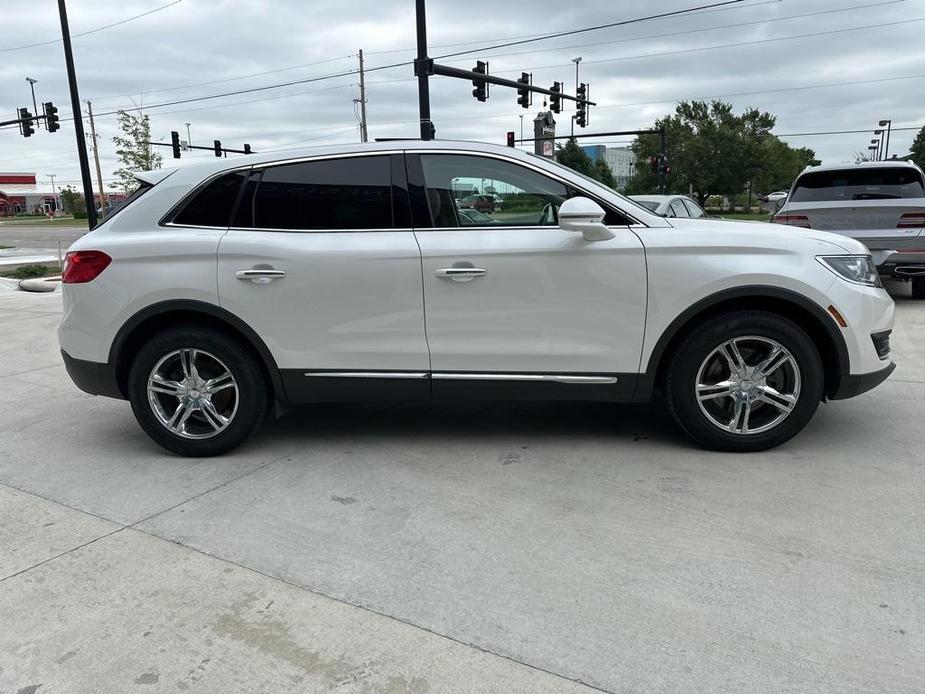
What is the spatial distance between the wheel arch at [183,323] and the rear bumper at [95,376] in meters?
0.03

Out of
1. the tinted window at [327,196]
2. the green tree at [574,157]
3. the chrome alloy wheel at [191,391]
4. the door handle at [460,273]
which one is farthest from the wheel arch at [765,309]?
the green tree at [574,157]

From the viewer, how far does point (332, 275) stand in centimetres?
400

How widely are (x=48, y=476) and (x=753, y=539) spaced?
3.80 m

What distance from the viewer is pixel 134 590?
283 centimetres

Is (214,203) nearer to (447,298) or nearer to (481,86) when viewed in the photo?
(447,298)

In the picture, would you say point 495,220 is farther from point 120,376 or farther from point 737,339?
point 120,376

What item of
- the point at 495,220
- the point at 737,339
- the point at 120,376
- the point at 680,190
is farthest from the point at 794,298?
the point at 680,190

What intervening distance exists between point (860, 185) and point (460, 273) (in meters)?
7.05

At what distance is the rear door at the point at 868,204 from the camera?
27.6 ft

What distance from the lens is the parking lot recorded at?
2.33 meters

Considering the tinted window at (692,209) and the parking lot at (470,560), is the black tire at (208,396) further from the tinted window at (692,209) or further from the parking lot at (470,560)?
the tinted window at (692,209)

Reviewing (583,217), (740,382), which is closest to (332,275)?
(583,217)

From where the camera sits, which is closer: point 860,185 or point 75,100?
point 860,185

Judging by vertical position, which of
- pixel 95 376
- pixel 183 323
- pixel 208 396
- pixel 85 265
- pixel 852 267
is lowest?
pixel 208 396
